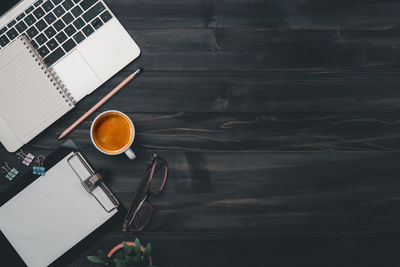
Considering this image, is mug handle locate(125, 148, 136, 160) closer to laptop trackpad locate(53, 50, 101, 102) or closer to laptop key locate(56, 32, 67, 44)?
laptop trackpad locate(53, 50, 101, 102)

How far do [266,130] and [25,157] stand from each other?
77 centimetres

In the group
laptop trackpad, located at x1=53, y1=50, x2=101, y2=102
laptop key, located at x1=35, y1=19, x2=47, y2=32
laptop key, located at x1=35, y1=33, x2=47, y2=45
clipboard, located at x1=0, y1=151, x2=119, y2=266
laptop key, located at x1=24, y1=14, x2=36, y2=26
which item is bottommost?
clipboard, located at x1=0, y1=151, x2=119, y2=266

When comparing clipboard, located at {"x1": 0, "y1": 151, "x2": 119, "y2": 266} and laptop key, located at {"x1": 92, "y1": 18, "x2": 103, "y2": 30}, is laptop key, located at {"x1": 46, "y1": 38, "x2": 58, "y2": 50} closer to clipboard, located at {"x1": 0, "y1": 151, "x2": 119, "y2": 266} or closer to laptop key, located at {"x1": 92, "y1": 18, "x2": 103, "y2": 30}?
laptop key, located at {"x1": 92, "y1": 18, "x2": 103, "y2": 30}

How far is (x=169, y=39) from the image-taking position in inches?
41.3

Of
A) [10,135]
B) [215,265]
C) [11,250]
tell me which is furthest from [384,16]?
[11,250]

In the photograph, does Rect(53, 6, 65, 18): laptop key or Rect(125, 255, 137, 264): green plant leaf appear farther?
Rect(53, 6, 65, 18): laptop key

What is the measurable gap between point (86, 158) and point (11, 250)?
360 millimetres

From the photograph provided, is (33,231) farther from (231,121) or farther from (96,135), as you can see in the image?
(231,121)

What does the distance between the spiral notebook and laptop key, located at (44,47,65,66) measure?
20mm

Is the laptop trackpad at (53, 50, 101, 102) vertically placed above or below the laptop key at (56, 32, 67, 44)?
below

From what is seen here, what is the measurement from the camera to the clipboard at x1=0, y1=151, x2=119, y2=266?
98cm

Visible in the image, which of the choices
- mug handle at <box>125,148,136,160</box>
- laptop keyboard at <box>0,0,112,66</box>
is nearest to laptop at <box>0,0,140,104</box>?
laptop keyboard at <box>0,0,112,66</box>

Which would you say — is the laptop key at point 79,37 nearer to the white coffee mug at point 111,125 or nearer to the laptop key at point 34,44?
the laptop key at point 34,44

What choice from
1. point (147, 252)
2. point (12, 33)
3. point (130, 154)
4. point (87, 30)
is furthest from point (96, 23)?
point (147, 252)
